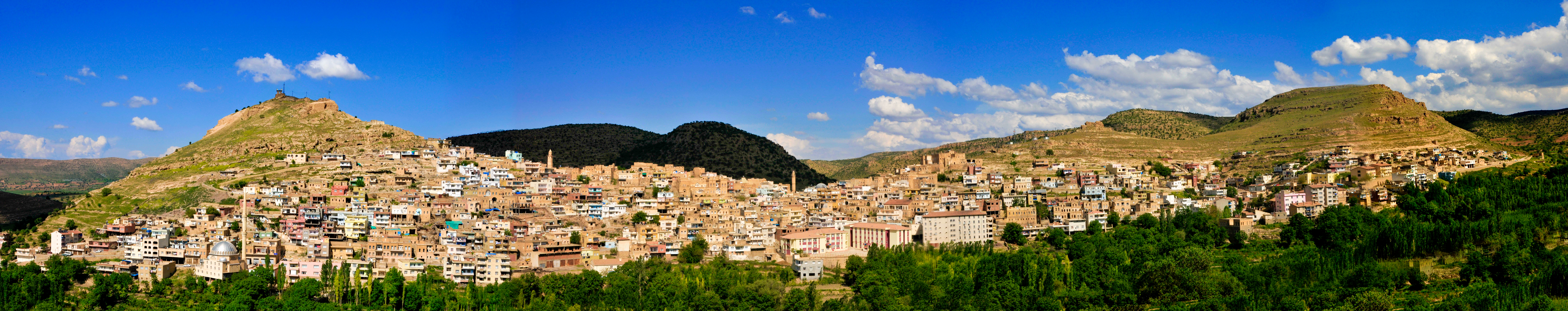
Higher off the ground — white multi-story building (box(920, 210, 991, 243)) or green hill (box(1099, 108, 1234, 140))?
green hill (box(1099, 108, 1234, 140))

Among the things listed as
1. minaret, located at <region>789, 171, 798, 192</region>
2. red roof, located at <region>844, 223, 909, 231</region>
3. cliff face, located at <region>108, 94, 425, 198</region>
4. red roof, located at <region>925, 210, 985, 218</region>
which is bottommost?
red roof, located at <region>844, 223, 909, 231</region>

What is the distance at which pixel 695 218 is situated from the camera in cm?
4022

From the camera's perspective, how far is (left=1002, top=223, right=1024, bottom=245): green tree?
40219 millimetres

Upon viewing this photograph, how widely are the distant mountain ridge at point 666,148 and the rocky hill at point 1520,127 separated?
39.4 metres

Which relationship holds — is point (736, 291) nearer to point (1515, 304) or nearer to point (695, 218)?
point (695, 218)

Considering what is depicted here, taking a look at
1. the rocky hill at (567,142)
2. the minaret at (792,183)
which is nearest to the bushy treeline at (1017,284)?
the minaret at (792,183)

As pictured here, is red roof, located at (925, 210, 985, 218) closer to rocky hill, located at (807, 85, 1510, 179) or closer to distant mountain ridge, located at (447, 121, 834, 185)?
rocky hill, located at (807, 85, 1510, 179)

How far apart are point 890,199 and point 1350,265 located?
59.8 ft

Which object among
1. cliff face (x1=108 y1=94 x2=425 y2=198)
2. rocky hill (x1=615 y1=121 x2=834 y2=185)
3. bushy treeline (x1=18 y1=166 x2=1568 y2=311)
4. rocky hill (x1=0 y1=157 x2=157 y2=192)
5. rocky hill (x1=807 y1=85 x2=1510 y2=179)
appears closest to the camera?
bushy treeline (x1=18 y1=166 x2=1568 y2=311)

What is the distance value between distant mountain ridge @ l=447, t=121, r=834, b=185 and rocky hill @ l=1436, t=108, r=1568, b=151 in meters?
39.4

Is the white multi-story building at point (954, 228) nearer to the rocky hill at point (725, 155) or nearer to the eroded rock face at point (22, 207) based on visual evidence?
the rocky hill at point (725, 155)

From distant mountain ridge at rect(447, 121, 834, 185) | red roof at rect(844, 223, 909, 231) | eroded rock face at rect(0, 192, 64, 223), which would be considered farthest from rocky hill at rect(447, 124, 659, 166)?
red roof at rect(844, 223, 909, 231)

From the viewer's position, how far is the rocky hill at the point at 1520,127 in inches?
2387

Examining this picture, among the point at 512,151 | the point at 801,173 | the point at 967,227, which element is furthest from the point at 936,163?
the point at 512,151
